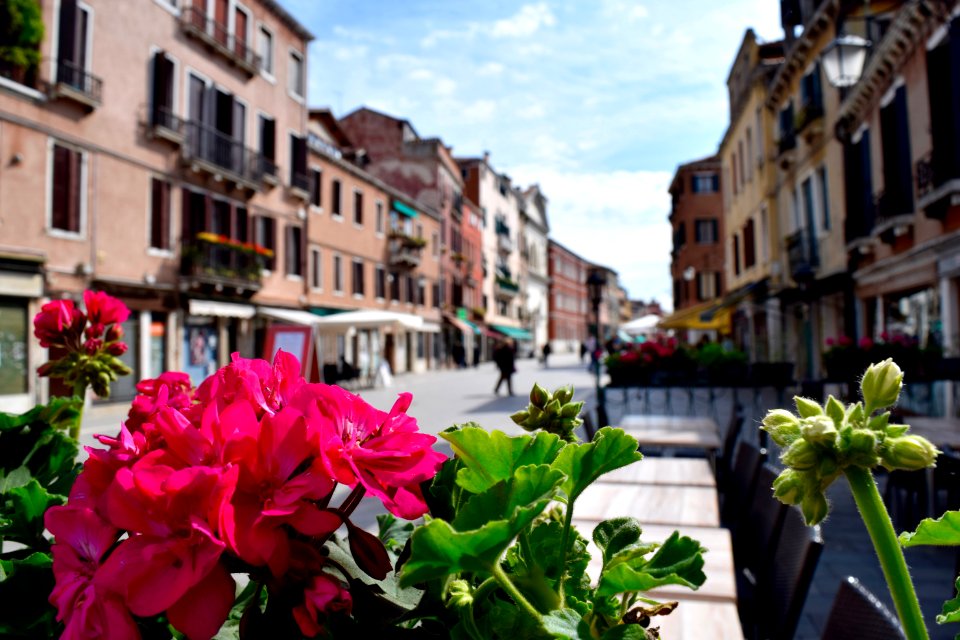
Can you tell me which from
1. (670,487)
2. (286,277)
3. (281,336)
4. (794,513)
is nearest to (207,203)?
(286,277)

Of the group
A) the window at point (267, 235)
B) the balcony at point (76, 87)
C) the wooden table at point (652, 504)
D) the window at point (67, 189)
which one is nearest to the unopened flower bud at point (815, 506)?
the wooden table at point (652, 504)

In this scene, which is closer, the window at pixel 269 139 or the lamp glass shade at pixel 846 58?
the lamp glass shade at pixel 846 58

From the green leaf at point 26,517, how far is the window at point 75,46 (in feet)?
54.1

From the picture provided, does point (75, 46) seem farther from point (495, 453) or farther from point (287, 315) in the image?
point (495, 453)

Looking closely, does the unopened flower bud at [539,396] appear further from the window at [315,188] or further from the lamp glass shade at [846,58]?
the window at [315,188]

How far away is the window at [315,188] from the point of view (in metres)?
25.0

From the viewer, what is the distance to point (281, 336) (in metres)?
12.1

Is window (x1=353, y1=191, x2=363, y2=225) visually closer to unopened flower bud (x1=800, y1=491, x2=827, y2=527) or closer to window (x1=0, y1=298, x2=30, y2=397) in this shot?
window (x1=0, y1=298, x2=30, y2=397)

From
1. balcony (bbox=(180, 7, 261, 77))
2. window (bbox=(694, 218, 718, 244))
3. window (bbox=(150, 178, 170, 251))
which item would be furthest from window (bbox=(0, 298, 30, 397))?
window (bbox=(694, 218, 718, 244))

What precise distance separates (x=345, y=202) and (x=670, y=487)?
25.1 metres

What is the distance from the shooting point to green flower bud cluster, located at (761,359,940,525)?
0.45 meters

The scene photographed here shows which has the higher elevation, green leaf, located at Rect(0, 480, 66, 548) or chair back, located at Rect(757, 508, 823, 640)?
green leaf, located at Rect(0, 480, 66, 548)

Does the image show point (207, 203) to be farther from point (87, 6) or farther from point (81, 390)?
point (81, 390)

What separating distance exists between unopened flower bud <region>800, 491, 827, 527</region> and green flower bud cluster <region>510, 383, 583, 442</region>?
0.28 metres
